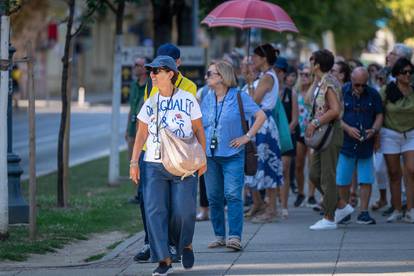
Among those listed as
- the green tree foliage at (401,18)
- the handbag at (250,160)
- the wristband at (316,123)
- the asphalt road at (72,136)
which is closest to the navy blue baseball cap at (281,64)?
the wristband at (316,123)

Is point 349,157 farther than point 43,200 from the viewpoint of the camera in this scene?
No

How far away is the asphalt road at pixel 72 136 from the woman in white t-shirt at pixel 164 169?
1021 cm

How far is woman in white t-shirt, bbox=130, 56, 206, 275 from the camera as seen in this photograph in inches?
328

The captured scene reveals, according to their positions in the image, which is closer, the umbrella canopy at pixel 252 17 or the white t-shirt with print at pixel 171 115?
the white t-shirt with print at pixel 171 115

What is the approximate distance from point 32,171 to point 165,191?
2.17m

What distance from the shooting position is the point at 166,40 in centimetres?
1891

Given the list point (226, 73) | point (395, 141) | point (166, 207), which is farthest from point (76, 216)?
point (166, 207)

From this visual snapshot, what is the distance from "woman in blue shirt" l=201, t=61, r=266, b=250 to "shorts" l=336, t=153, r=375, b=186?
2261mm

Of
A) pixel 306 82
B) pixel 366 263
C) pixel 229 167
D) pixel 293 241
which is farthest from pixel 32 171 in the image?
pixel 306 82

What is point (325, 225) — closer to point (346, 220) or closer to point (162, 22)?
point (346, 220)

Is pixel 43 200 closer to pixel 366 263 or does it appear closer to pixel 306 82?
pixel 306 82

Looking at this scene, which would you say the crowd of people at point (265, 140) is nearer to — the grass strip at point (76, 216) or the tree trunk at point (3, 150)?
the grass strip at point (76, 216)

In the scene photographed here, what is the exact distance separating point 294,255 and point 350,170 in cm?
268

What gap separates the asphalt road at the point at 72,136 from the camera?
22.8m
